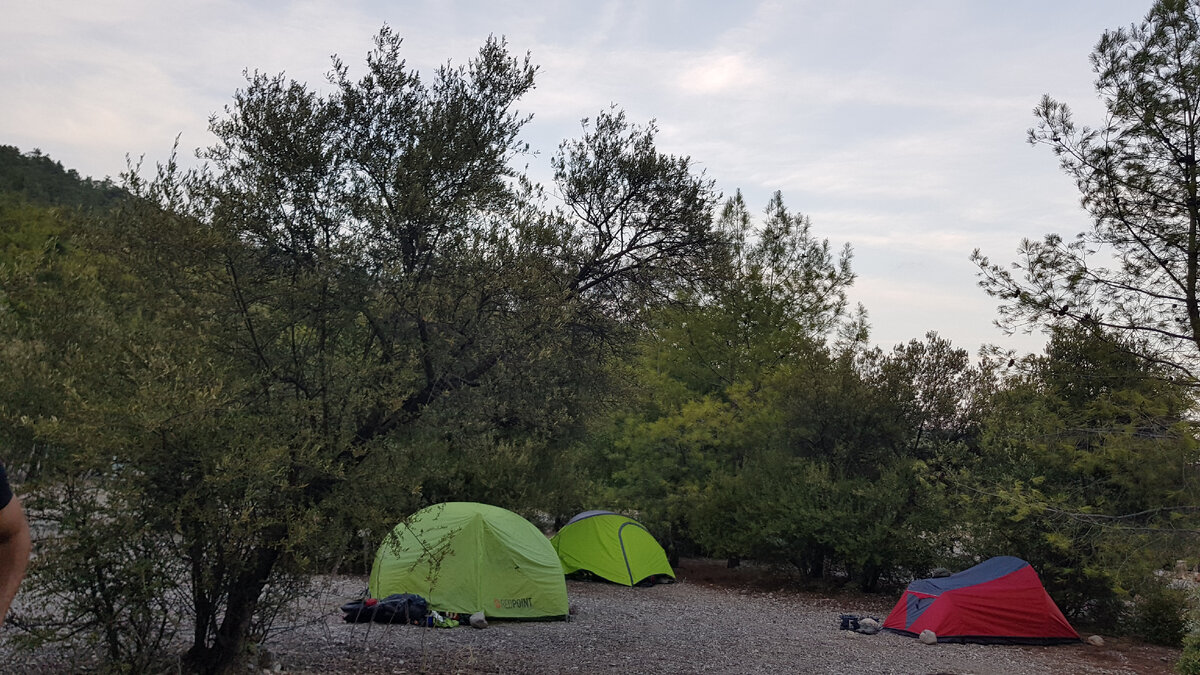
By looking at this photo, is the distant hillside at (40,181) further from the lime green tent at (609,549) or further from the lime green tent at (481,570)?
the lime green tent at (481,570)

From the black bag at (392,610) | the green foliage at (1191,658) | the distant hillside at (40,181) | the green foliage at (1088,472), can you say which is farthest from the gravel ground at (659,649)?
the distant hillside at (40,181)

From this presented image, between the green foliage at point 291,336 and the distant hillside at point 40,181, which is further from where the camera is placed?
the distant hillside at point 40,181

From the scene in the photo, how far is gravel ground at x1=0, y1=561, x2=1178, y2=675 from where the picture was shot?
934 cm

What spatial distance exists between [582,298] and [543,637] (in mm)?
4922

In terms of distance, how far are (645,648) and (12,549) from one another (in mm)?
10422

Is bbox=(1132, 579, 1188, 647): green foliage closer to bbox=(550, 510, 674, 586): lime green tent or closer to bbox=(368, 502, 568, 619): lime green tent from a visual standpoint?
bbox=(550, 510, 674, 586): lime green tent

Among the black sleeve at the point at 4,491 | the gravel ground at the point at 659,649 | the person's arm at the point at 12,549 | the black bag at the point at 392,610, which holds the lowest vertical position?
the gravel ground at the point at 659,649

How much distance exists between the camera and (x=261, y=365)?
7949 millimetres

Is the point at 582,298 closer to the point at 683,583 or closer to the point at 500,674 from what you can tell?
the point at 500,674

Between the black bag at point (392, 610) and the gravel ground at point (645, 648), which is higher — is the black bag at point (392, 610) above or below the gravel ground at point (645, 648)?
above

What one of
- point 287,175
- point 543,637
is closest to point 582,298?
point 287,175

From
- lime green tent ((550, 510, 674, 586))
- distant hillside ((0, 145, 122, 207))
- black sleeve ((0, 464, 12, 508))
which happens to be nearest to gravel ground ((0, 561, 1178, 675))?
lime green tent ((550, 510, 674, 586))

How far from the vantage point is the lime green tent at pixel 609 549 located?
62.0ft

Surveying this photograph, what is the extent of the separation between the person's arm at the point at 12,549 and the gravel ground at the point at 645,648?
6022 mm
